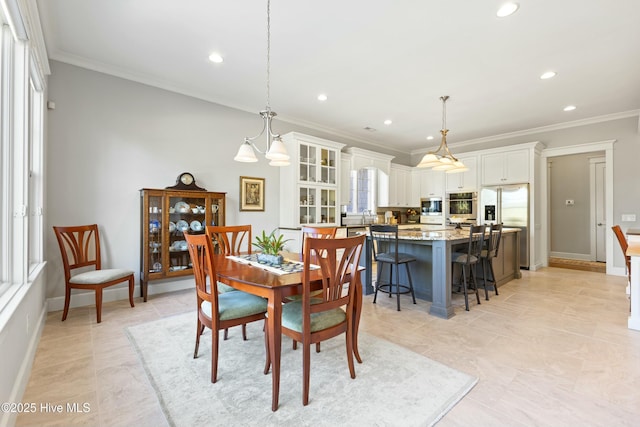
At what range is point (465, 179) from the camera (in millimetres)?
6609

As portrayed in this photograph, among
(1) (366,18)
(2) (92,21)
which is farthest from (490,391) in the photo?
(2) (92,21)

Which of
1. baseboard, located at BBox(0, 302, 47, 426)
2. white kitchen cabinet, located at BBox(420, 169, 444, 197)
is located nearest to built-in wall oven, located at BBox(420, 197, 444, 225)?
white kitchen cabinet, located at BBox(420, 169, 444, 197)

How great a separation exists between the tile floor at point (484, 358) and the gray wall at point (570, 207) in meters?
3.90

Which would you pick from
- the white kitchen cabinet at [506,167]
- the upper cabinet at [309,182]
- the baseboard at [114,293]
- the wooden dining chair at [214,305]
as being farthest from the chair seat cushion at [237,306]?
the white kitchen cabinet at [506,167]

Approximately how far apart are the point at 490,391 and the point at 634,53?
12.2ft

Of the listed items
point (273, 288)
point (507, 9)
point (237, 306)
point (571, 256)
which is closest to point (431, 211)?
point (571, 256)

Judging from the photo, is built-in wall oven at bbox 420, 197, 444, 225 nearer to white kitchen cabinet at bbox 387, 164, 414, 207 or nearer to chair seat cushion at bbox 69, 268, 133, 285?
white kitchen cabinet at bbox 387, 164, 414, 207

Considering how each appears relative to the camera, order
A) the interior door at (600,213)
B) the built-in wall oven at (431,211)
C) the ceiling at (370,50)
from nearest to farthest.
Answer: the ceiling at (370,50)
the interior door at (600,213)
the built-in wall oven at (431,211)

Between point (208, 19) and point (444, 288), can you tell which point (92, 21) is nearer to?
point (208, 19)

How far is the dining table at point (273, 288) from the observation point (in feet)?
5.54

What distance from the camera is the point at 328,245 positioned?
1743mm

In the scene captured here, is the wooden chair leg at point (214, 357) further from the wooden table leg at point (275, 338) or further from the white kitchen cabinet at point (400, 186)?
the white kitchen cabinet at point (400, 186)

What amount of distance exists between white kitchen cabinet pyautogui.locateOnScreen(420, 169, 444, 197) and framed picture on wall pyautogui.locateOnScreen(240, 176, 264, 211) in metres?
4.29

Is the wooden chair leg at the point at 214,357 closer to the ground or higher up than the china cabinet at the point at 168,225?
closer to the ground
